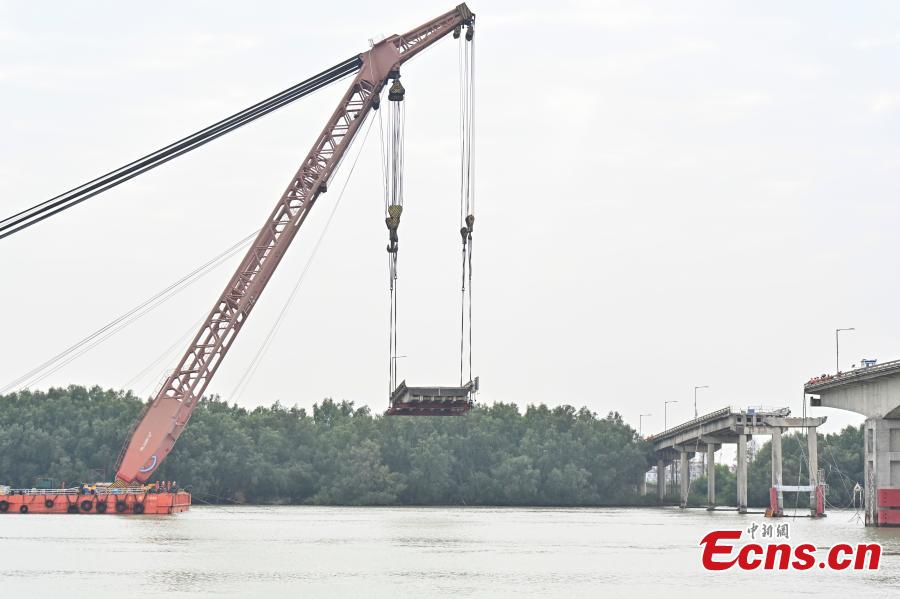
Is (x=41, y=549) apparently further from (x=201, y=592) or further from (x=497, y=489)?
(x=497, y=489)

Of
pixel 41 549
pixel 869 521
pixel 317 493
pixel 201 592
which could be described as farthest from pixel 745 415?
pixel 201 592

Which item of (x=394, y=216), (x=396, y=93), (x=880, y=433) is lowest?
(x=880, y=433)

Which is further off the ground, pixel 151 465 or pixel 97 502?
pixel 151 465

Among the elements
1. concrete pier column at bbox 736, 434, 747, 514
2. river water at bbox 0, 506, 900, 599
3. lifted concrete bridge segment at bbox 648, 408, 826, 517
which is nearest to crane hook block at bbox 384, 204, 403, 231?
river water at bbox 0, 506, 900, 599

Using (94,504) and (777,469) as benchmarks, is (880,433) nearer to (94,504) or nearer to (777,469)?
(777,469)


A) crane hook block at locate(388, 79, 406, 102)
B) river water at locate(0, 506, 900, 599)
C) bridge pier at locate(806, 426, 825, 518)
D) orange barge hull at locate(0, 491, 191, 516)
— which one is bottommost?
river water at locate(0, 506, 900, 599)

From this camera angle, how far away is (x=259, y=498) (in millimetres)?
170125

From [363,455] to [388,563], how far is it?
111905 mm

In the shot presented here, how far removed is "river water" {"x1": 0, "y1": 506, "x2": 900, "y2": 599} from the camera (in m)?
50.2

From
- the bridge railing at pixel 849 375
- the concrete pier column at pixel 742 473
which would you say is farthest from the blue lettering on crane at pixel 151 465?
the concrete pier column at pixel 742 473

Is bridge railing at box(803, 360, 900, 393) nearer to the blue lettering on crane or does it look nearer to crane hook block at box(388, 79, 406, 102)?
crane hook block at box(388, 79, 406, 102)

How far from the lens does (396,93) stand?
9425 centimetres

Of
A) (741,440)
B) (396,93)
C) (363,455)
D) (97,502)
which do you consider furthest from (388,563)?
(363,455)

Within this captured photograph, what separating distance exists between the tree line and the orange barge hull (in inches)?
1628
